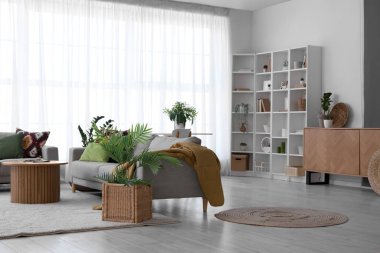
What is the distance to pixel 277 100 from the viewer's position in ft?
32.7

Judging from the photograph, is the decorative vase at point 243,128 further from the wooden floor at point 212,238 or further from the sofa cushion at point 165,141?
the wooden floor at point 212,238

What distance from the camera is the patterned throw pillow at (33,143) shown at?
26.2 feet

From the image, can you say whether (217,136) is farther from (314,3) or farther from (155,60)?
(314,3)

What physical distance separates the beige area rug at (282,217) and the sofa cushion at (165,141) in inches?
32.4

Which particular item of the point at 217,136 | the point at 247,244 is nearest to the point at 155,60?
the point at 217,136

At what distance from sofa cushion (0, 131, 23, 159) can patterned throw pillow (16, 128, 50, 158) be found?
3.1 inches

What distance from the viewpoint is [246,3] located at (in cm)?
1013

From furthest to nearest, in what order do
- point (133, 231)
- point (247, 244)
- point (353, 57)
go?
point (353, 57) < point (133, 231) < point (247, 244)

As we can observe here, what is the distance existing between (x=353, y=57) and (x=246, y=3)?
7.57 feet

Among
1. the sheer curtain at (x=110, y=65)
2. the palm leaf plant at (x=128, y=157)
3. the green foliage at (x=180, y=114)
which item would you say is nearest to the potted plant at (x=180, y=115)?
the green foliage at (x=180, y=114)

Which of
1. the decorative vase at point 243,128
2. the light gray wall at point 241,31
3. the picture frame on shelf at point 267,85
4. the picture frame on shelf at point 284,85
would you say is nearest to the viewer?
the picture frame on shelf at point 284,85

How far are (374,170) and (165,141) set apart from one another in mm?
2901

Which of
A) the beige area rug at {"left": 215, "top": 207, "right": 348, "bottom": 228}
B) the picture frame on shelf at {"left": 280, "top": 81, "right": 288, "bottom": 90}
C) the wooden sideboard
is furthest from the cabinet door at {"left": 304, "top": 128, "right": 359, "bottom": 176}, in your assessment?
the beige area rug at {"left": 215, "top": 207, "right": 348, "bottom": 228}

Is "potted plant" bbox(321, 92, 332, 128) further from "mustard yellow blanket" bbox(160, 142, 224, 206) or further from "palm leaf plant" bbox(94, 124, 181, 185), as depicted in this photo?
"palm leaf plant" bbox(94, 124, 181, 185)
